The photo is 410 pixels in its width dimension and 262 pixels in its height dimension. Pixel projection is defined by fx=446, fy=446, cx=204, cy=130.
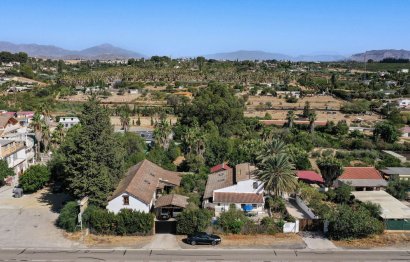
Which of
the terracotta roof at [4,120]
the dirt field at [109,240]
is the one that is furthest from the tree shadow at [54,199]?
the terracotta roof at [4,120]

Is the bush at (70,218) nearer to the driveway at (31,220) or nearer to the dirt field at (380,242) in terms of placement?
the driveway at (31,220)

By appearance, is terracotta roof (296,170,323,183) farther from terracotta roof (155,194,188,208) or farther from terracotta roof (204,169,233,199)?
terracotta roof (155,194,188,208)

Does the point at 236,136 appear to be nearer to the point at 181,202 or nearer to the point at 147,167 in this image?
the point at 147,167

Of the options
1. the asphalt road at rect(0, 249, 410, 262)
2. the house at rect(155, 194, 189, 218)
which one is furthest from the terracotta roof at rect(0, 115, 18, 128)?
the asphalt road at rect(0, 249, 410, 262)

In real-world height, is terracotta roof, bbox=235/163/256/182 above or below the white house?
below

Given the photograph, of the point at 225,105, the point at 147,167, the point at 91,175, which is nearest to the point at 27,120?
the point at 225,105

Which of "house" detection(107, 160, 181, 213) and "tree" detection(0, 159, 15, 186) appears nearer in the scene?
"house" detection(107, 160, 181, 213)
